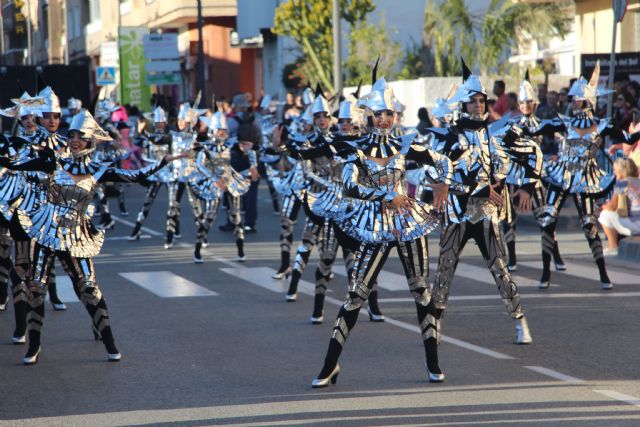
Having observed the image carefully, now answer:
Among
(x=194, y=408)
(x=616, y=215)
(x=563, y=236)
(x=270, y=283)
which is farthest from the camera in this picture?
(x=563, y=236)

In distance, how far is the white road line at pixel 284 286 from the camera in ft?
34.5

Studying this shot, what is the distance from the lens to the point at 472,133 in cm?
1054

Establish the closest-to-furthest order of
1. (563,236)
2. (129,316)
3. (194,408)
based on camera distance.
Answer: (194,408), (129,316), (563,236)

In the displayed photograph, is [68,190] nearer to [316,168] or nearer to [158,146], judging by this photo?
[316,168]

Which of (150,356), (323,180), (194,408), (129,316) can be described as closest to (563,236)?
(323,180)

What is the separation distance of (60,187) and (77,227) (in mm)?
334

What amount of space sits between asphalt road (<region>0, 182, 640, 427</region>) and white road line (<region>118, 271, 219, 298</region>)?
3 centimetres

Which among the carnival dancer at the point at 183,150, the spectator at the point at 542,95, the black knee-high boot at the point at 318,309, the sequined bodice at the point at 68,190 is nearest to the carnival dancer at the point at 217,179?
the carnival dancer at the point at 183,150

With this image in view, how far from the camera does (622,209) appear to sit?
17.6m

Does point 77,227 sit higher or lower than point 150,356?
higher

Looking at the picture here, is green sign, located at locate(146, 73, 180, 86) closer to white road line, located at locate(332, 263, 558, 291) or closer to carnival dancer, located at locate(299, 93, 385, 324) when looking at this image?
white road line, located at locate(332, 263, 558, 291)

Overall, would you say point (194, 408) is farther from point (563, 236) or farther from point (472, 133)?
point (563, 236)

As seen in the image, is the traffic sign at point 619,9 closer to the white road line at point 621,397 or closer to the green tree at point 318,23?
the white road line at point 621,397

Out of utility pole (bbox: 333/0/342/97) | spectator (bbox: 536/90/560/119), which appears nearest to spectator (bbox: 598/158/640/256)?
spectator (bbox: 536/90/560/119)
